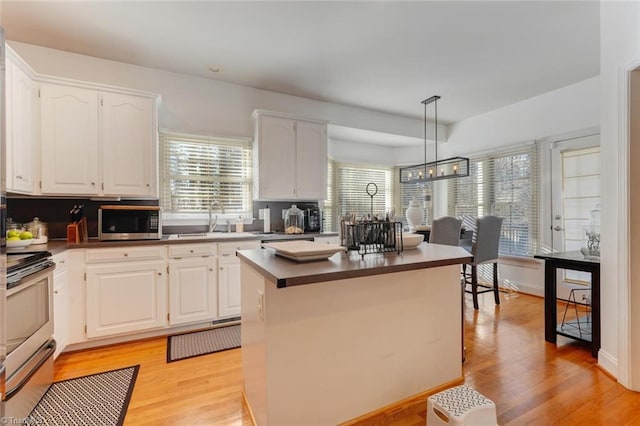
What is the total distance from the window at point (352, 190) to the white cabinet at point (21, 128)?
3461 mm

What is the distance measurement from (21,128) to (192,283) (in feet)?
6.09

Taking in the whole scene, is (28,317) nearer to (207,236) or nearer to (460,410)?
(207,236)

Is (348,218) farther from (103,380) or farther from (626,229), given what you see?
(103,380)

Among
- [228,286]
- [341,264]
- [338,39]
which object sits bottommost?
[228,286]

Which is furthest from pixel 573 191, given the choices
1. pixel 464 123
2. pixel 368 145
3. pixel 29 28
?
pixel 29 28

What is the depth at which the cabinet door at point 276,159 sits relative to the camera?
365cm

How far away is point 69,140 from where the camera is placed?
2.73 metres

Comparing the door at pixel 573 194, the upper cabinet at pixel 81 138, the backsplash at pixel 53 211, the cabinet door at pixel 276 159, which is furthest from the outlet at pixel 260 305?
the door at pixel 573 194

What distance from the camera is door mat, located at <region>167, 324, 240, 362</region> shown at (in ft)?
8.44

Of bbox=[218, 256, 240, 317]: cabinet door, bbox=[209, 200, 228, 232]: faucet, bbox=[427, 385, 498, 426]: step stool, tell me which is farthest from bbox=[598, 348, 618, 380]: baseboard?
bbox=[209, 200, 228, 232]: faucet

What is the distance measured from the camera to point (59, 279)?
2.37 meters

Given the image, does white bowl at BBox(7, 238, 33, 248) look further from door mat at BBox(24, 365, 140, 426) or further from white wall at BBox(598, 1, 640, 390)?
white wall at BBox(598, 1, 640, 390)

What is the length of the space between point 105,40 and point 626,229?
4432 mm

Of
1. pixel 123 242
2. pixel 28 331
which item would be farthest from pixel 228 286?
pixel 28 331
